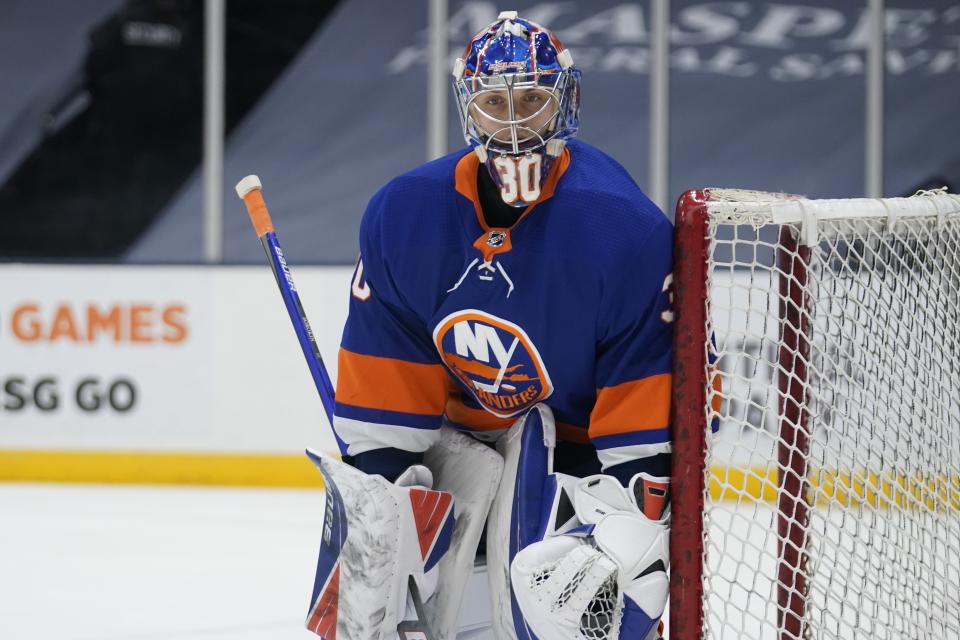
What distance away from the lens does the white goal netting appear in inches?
59.7

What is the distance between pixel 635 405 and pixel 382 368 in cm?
35

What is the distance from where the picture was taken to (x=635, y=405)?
1.47 metres

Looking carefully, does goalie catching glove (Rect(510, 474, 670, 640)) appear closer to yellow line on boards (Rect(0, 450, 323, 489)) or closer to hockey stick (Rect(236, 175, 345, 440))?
hockey stick (Rect(236, 175, 345, 440))

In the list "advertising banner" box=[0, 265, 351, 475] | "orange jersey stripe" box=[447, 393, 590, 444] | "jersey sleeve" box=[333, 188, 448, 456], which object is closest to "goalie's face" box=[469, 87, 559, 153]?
"jersey sleeve" box=[333, 188, 448, 456]

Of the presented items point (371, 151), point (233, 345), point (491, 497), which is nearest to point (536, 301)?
point (491, 497)

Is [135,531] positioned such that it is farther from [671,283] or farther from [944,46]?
[944,46]

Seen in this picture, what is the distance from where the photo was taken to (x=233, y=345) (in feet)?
13.5

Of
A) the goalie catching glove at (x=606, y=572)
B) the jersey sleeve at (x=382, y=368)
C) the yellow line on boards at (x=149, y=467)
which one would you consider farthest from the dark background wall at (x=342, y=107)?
the goalie catching glove at (x=606, y=572)

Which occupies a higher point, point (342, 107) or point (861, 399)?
point (342, 107)

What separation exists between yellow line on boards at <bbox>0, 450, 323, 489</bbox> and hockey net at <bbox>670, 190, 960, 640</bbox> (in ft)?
8.47

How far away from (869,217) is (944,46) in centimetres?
431

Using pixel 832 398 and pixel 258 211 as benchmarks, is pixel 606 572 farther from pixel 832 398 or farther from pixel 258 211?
pixel 258 211

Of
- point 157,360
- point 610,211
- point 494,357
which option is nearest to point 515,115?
point 610,211

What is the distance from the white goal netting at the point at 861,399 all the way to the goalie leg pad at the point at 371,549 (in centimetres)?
37
